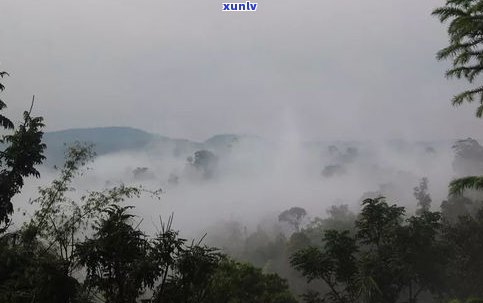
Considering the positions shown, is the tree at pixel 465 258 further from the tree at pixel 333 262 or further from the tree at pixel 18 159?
the tree at pixel 18 159

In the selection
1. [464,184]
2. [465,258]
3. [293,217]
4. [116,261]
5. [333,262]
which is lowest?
[116,261]

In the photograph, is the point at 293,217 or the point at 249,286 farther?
the point at 293,217

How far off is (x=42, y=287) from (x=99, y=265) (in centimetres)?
198

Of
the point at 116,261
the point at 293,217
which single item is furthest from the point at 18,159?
the point at 293,217

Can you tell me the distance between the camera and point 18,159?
A: 29.0 meters

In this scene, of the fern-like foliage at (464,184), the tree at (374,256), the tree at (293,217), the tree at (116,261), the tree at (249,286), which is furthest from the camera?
the tree at (293,217)

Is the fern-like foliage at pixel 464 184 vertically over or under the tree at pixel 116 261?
over

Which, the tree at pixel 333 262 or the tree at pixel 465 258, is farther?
the tree at pixel 465 258

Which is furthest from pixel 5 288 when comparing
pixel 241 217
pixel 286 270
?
pixel 241 217

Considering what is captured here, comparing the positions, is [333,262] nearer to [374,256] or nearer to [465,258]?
[374,256]

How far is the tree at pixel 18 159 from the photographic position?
28334 mm

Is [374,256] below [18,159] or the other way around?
below

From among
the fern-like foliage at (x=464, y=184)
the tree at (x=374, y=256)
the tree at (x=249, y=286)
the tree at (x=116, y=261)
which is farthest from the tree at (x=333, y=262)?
the fern-like foliage at (x=464, y=184)

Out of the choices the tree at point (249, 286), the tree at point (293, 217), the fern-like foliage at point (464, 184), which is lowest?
the tree at point (249, 286)
